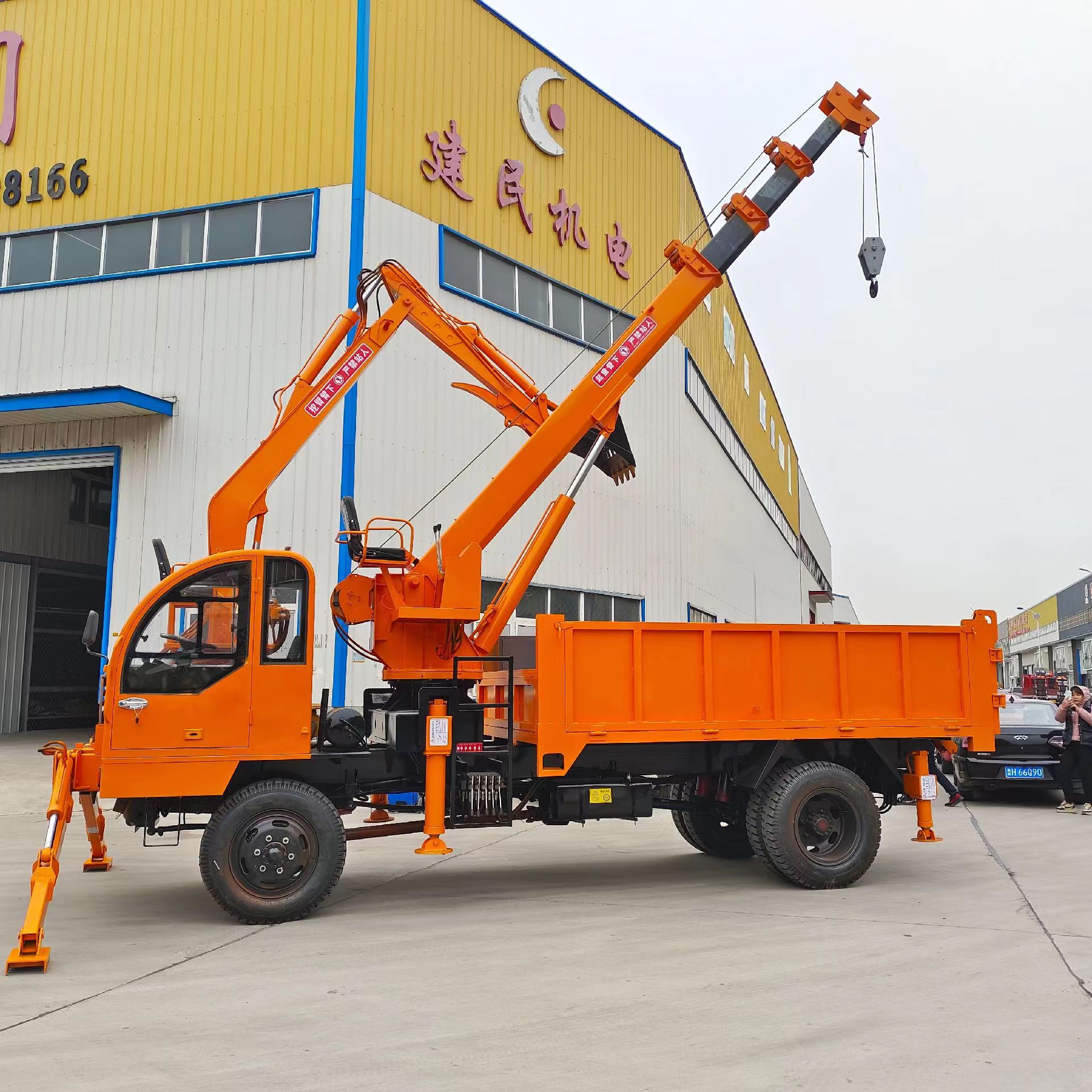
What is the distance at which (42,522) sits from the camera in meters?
24.1

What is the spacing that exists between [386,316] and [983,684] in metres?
6.67

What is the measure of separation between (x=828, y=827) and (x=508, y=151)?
539 inches

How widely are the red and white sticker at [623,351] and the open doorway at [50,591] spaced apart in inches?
631

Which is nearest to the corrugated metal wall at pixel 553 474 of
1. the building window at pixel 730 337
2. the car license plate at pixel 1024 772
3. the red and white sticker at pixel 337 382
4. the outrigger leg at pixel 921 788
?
the building window at pixel 730 337

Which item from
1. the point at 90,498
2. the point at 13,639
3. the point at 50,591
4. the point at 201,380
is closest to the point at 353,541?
the point at 201,380

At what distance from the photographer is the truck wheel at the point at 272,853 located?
7469 millimetres

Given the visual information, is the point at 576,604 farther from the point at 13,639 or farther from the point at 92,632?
the point at 13,639

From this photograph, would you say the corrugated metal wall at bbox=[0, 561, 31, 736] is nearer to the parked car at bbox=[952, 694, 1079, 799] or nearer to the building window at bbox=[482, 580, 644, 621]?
the building window at bbox=[482, 580, 644, 621]

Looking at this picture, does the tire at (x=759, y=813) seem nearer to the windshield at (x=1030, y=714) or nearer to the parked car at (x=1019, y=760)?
the parked car at (x=1019, y=760)

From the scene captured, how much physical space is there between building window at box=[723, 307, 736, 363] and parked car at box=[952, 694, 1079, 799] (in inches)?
685

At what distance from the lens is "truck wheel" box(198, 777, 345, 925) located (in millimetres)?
7469

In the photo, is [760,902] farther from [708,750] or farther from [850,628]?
[850,628]

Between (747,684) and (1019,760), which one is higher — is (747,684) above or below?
above

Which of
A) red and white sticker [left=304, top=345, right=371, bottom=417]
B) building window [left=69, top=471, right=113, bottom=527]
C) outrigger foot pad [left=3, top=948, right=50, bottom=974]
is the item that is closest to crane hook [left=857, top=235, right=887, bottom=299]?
red and white sticker [left=304, top=345, right=371, bottom=417]
